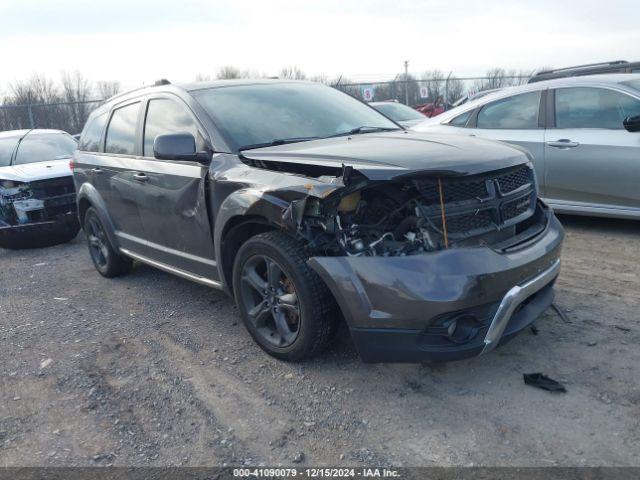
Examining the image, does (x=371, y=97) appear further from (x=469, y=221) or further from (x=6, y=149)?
(x=469, y=221)

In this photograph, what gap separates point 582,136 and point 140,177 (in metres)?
4.39

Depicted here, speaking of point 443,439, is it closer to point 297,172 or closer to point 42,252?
point 297,172

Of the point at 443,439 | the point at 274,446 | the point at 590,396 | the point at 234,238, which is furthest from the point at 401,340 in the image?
the point at 234,238

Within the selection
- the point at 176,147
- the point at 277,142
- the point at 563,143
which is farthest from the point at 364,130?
the point at 563,143

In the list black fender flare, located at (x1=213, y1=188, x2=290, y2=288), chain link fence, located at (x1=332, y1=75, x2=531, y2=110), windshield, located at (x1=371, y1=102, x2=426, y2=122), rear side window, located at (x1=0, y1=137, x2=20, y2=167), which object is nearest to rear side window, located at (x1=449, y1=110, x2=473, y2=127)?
black fender flare, located at (x1=213, y1=188, x2=290, y2=288)

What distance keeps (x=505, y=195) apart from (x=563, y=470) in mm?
1491

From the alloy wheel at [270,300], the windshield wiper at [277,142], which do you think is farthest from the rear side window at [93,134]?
the alloy wheel at [270,300]

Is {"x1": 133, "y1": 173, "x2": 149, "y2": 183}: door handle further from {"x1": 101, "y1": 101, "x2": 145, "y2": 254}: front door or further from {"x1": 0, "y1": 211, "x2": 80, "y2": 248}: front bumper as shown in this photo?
{"x1": 0, "y1": 211, "x2": 80, "y2": 248}: front bumper

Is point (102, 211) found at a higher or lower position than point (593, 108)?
lower

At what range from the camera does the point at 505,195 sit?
321 cm

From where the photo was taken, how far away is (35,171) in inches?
297

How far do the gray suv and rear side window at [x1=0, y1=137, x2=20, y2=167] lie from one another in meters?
6.65

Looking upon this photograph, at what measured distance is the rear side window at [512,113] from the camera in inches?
246

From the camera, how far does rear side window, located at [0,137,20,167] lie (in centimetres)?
799
